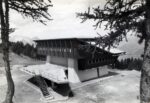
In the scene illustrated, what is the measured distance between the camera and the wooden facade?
26062mm

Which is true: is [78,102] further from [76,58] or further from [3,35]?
[3,35]

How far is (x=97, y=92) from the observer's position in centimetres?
2212

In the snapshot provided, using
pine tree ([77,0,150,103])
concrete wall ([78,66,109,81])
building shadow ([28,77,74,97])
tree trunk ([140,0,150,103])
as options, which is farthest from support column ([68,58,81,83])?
tree trunk ([140,0,150,103])

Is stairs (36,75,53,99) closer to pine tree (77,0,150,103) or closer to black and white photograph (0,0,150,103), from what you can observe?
black and white photograph (0,0,150,103)

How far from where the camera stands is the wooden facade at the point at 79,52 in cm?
2606

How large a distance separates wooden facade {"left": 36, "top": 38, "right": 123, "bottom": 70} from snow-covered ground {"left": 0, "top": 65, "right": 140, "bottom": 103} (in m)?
3.15

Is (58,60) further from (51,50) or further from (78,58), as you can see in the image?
(78,58)

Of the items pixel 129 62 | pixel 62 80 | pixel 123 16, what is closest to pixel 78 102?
pixel 62 80

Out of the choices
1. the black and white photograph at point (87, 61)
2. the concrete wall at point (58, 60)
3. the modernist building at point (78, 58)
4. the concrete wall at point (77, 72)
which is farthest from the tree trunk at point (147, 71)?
the concrete wall at point (58, 60)

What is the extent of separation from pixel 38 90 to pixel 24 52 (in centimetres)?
3613

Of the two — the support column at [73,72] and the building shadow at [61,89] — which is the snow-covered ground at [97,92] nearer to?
the building shadow at [61,89]

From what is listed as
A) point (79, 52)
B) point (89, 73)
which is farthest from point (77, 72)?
point (79, 52)

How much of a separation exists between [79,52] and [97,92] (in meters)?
6.76

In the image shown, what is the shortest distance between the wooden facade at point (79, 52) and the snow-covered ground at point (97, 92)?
315 centimetres
